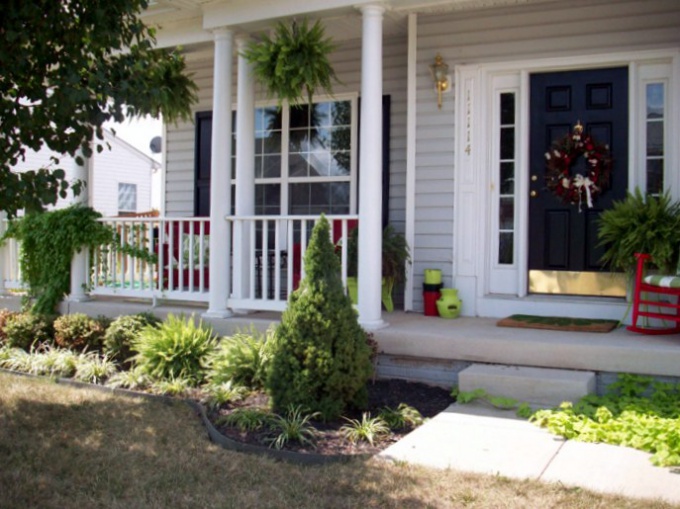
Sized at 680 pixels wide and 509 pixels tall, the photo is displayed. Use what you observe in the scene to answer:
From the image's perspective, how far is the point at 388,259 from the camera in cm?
615

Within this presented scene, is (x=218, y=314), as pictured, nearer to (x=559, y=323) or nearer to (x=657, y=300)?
(x=559, y=323)

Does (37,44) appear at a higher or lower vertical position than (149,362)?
higher

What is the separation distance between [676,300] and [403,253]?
224 cm

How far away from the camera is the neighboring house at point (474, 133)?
5.61 m

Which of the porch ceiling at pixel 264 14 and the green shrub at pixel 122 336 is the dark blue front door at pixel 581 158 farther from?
the green shrub at pixel 122 336

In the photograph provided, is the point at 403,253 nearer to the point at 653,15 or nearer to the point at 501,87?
the point at 501,87

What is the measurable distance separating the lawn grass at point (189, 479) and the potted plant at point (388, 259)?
7.46 feet

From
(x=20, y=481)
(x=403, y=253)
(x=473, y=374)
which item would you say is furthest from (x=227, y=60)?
(x=20, y=481)

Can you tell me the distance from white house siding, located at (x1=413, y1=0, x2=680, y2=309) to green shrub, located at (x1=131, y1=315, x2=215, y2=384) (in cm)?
212

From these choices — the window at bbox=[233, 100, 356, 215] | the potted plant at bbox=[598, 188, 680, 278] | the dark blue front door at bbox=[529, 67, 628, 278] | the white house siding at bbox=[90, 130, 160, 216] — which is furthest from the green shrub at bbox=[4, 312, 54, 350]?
the white house siding at bbox=[90, 130, 160, 216]

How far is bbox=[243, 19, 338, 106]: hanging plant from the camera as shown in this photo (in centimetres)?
555

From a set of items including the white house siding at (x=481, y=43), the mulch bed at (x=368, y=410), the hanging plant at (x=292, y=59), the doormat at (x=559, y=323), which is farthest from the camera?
the white house siding at (x=481, y=43)

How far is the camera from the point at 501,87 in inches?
246

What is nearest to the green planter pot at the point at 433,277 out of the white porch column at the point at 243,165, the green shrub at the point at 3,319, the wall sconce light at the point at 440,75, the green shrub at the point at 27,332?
the wall sconce light at the point at 440,75
